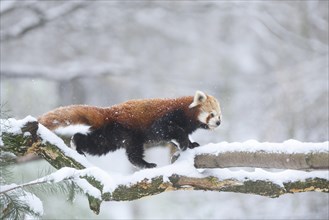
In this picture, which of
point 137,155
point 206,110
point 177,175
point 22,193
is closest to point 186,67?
point 206,110

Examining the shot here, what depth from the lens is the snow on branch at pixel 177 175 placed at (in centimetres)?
275

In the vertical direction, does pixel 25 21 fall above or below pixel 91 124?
above

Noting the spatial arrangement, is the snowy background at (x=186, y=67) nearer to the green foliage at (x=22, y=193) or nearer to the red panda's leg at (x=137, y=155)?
the red panda's leg at (x=137, y=155)

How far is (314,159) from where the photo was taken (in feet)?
8.49

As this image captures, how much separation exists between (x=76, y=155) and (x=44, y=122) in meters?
0.34

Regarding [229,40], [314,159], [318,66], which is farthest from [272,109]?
[314,159]

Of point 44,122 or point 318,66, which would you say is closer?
point 44,122

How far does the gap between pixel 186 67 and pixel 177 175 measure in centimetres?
783

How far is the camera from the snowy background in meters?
7.53

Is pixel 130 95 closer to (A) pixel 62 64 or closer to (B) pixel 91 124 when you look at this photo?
(A) pixel 62 64

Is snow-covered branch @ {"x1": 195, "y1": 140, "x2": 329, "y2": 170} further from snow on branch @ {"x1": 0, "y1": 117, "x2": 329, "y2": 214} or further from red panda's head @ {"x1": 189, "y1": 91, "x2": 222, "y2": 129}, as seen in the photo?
red panda's head @ {"x1": 189, "y1": 91, "x2": 222, "y2": 129}

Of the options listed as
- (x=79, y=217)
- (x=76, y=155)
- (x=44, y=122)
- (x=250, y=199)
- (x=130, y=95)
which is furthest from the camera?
(x=130, y=95)

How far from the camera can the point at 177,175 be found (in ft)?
9.34

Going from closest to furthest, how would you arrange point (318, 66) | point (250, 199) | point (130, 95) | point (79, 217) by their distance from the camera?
point (79, 217) → point (250, 199) → point (318, 66) → point (130, 95)
